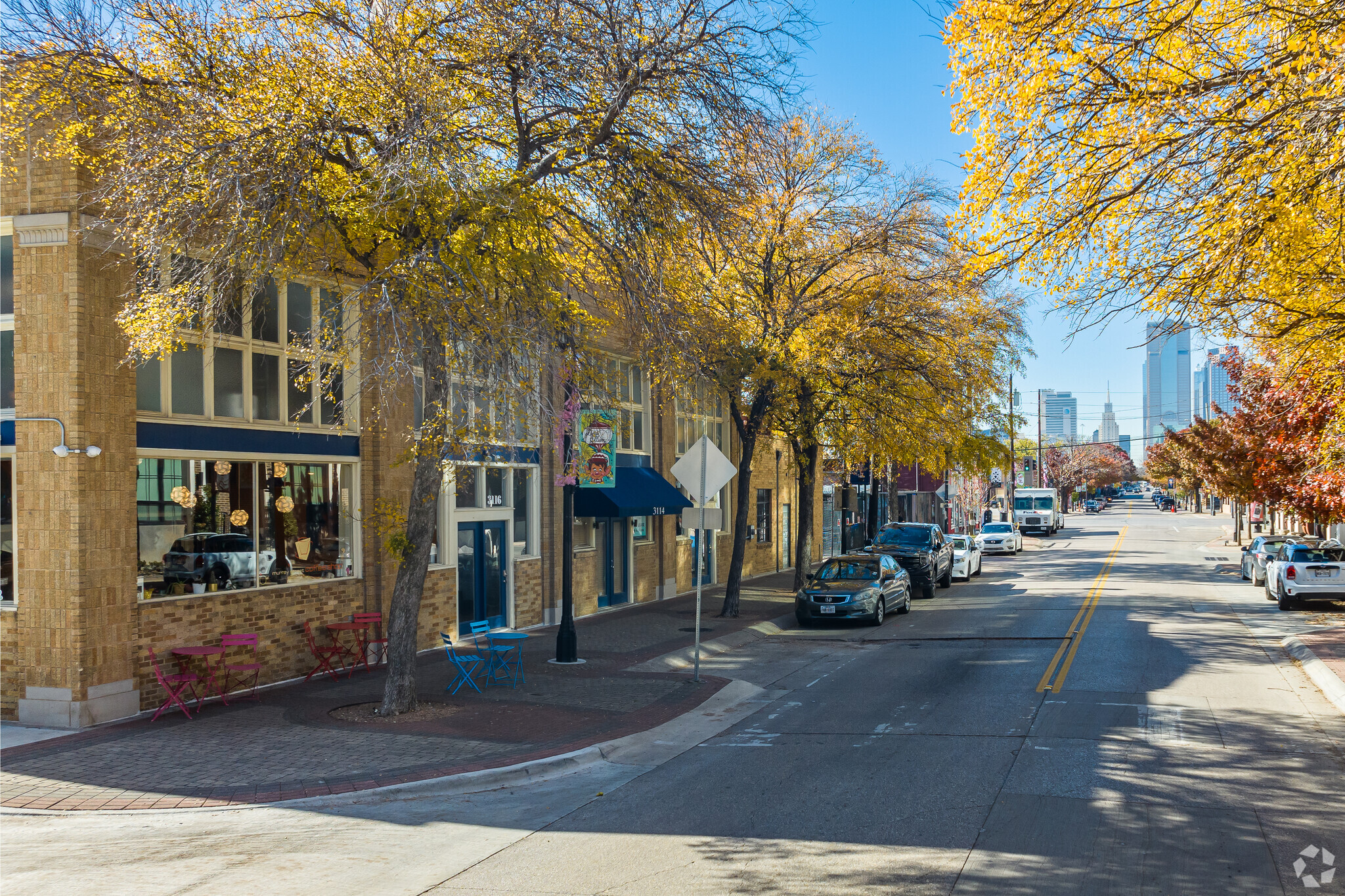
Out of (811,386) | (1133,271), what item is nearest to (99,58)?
(1133,271)

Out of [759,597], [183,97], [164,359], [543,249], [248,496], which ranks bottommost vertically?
[759,597]

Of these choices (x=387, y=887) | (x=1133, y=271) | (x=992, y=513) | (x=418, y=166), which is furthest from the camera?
(x=992, y=513)

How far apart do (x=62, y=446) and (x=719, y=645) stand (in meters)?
10.8

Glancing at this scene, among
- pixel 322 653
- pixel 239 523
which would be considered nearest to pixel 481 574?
pixel 322 653

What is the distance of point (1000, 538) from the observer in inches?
1796

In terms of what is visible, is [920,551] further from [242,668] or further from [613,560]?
[242,668]

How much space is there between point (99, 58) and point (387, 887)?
918cm

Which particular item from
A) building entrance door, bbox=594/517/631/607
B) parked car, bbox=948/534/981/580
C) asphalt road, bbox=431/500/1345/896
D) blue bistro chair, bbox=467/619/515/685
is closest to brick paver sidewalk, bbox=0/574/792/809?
blue bistro chair, bbox=467/619/515/685

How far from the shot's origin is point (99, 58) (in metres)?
10.8

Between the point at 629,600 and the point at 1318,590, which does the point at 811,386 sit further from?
the point at 1318,590

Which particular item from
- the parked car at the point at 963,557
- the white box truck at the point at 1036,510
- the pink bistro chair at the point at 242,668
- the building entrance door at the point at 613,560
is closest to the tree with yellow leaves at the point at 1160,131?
the pink bistro chair at the point at 242,668

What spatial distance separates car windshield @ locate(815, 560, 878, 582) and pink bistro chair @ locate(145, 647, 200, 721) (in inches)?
506

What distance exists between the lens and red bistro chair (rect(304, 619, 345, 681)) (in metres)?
14.1
